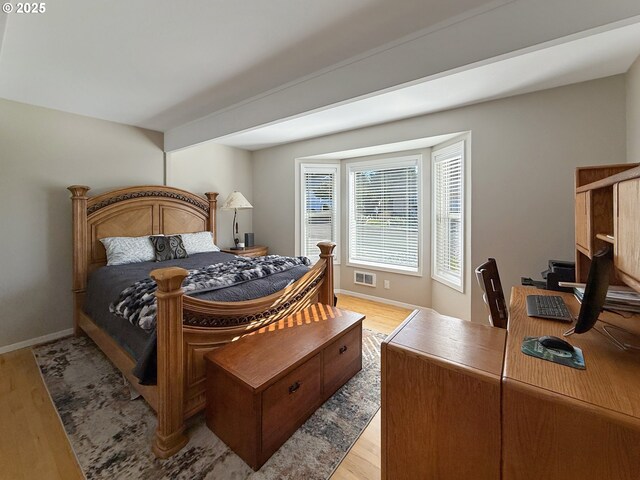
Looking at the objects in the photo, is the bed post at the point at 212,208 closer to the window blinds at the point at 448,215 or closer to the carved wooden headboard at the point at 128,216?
the carved wooden headboard at the point at 128,216

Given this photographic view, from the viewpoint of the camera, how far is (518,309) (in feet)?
5.01

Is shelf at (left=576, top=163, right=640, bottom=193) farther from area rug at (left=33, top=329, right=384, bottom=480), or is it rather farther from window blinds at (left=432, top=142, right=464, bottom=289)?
area rug at (left=33, top=329, right=384, bottom=480)

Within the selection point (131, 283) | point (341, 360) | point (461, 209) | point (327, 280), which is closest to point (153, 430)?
point (131, 283)

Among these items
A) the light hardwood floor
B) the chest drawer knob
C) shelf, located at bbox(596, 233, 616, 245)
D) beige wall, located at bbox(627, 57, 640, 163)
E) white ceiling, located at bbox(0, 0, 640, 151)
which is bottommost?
the light hardwood floor

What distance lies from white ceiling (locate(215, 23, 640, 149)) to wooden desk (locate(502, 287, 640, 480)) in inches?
58.6

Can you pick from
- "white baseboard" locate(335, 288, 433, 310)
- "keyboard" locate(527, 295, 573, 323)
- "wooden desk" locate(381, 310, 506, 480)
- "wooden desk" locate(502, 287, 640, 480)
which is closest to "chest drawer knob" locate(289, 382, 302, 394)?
"wooden desk" locate(381, 310, 506, 480)

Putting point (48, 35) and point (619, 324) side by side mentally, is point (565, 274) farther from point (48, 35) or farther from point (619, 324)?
point (48, 35)

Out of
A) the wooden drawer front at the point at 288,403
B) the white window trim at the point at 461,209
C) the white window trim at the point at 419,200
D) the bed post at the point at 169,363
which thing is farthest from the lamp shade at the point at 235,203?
the wooden drawer front at the point at 288,403

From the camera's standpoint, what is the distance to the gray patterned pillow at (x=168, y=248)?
3210 mm

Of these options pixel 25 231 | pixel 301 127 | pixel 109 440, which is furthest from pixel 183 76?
pixel 109 440

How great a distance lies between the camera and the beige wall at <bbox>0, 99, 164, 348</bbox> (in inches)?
106

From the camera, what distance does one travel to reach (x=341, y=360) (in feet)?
6.85

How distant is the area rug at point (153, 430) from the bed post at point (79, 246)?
816 mm

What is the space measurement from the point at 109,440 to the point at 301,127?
343 centimetres
